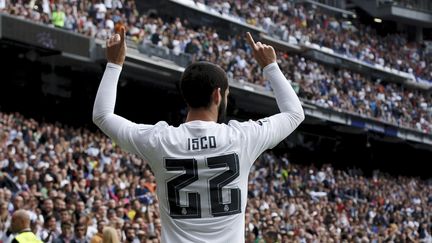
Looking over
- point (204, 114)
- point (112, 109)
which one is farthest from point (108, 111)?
point (204, 114)

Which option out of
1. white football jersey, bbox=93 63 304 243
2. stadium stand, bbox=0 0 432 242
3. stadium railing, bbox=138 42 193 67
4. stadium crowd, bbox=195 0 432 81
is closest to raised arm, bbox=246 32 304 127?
white football jersey, bbox=93 63 304 243

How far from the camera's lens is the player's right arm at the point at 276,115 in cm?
377

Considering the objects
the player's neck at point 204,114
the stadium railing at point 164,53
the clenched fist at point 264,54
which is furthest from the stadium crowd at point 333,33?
the player's neck at point 204,114

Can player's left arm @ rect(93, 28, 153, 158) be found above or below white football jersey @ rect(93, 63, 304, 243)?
above

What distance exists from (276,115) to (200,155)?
1.33ft

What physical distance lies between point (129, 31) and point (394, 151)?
2132 centimetres

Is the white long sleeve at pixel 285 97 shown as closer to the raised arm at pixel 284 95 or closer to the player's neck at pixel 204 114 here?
the raised arm at pixel 284 95

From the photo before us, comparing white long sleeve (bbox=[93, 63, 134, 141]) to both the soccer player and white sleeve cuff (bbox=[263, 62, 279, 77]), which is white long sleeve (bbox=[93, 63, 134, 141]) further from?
white sleeve cuff (bbox=[263, 62, 279, 77])

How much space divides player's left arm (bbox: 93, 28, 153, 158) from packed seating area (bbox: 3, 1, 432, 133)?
18.9m

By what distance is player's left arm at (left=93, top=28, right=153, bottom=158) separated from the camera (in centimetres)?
376

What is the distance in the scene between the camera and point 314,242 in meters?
17.1

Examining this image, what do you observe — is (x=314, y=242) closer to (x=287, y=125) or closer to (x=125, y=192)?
(x=125, y=192)

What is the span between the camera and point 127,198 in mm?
16406

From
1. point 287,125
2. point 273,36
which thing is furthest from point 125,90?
point 287,125
